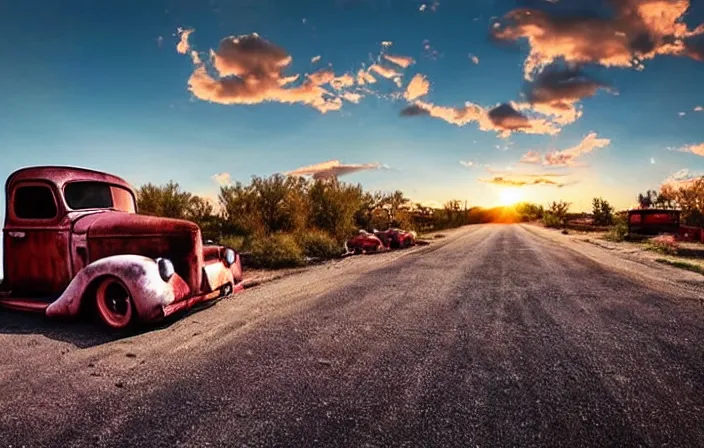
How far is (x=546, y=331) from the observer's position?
4.45m

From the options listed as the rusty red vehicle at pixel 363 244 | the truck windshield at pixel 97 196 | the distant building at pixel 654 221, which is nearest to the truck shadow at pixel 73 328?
the truck windshield at pixel 97 196

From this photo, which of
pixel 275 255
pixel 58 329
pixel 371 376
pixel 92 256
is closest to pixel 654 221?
pixel 275 255

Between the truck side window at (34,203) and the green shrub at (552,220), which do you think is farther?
the green shrub at (552,220)

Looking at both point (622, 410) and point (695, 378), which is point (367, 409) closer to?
point (622, 410)

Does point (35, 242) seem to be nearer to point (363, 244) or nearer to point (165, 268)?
point (165, 268)

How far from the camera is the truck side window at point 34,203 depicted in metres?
5.66

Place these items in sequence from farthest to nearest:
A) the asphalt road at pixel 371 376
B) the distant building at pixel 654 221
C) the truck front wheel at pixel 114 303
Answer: the distant building at pixel 654 221, the truck front wheel at pixel 114 303, the asphalt road at pixel 371 376

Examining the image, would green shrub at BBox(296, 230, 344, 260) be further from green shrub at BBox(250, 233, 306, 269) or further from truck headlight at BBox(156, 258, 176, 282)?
truck headlight at BBox(156, 258, 176, 282)

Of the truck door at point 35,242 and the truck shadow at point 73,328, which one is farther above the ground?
the truck door at point 35,242

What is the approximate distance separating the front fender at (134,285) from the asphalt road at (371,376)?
0.28 m

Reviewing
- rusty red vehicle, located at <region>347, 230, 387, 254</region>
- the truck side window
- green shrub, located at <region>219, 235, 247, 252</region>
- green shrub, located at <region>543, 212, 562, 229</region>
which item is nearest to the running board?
the truck side window

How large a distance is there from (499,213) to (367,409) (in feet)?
345

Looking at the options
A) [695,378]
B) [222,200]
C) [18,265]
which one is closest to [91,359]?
[18,265]

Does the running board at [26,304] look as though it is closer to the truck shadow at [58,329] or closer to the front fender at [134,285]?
the truck shadow at [58,329]
